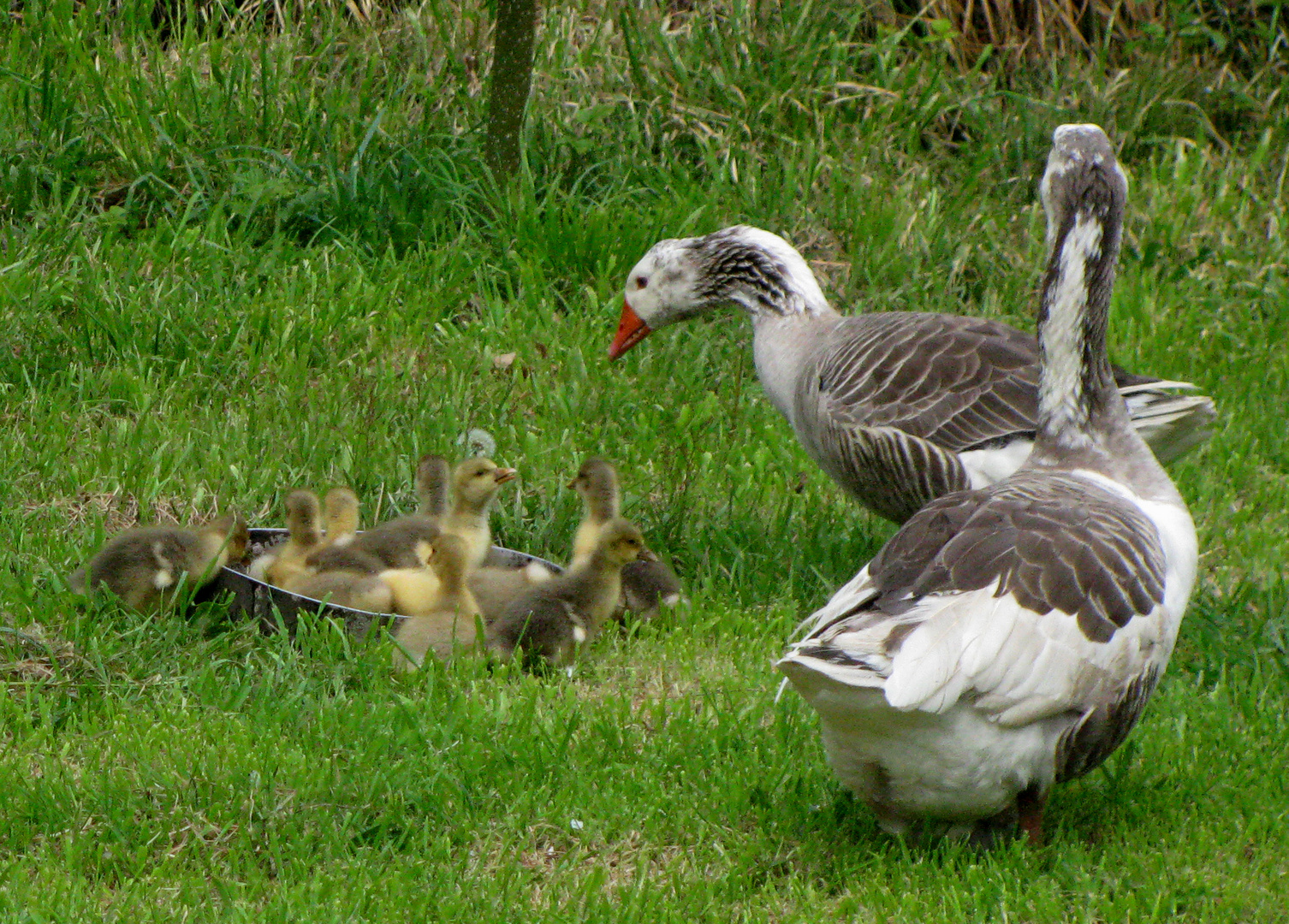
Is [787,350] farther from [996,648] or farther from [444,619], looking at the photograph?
[996,648]

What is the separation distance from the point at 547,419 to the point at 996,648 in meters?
3.34

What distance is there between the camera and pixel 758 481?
636cm

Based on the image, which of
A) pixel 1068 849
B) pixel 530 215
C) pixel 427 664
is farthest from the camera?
pixel 530 215

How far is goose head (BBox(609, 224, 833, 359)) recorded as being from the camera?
6.23 metres

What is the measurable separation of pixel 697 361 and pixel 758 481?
97 centimetres

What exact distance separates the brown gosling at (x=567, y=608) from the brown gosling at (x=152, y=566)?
0.94 meters

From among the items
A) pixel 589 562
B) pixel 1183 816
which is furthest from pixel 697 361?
pixel 1183 816

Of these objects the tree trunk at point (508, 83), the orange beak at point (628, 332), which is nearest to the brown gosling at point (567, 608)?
the orange beak at point (628, 332)

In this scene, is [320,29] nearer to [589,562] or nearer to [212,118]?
[212,118]

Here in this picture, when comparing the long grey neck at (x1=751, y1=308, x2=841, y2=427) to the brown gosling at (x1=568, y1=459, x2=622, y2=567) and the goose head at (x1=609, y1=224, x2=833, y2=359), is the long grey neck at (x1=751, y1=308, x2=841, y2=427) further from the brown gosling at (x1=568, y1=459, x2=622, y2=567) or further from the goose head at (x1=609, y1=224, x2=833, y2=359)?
the brown gosling at (x1=568, y1=459, x2=622, y2=567)

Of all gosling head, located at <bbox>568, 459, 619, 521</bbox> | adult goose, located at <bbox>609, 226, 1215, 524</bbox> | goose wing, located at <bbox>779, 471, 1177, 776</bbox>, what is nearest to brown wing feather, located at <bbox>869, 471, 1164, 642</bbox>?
goose wing, located at <bbox>779, 471, 1177, 776</bbox>

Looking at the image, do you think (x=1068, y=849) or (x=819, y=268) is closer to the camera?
(x=1068, y=849)

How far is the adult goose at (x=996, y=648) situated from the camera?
11.1 feet

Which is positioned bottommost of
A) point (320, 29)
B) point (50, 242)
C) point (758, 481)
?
point (758, 481)
